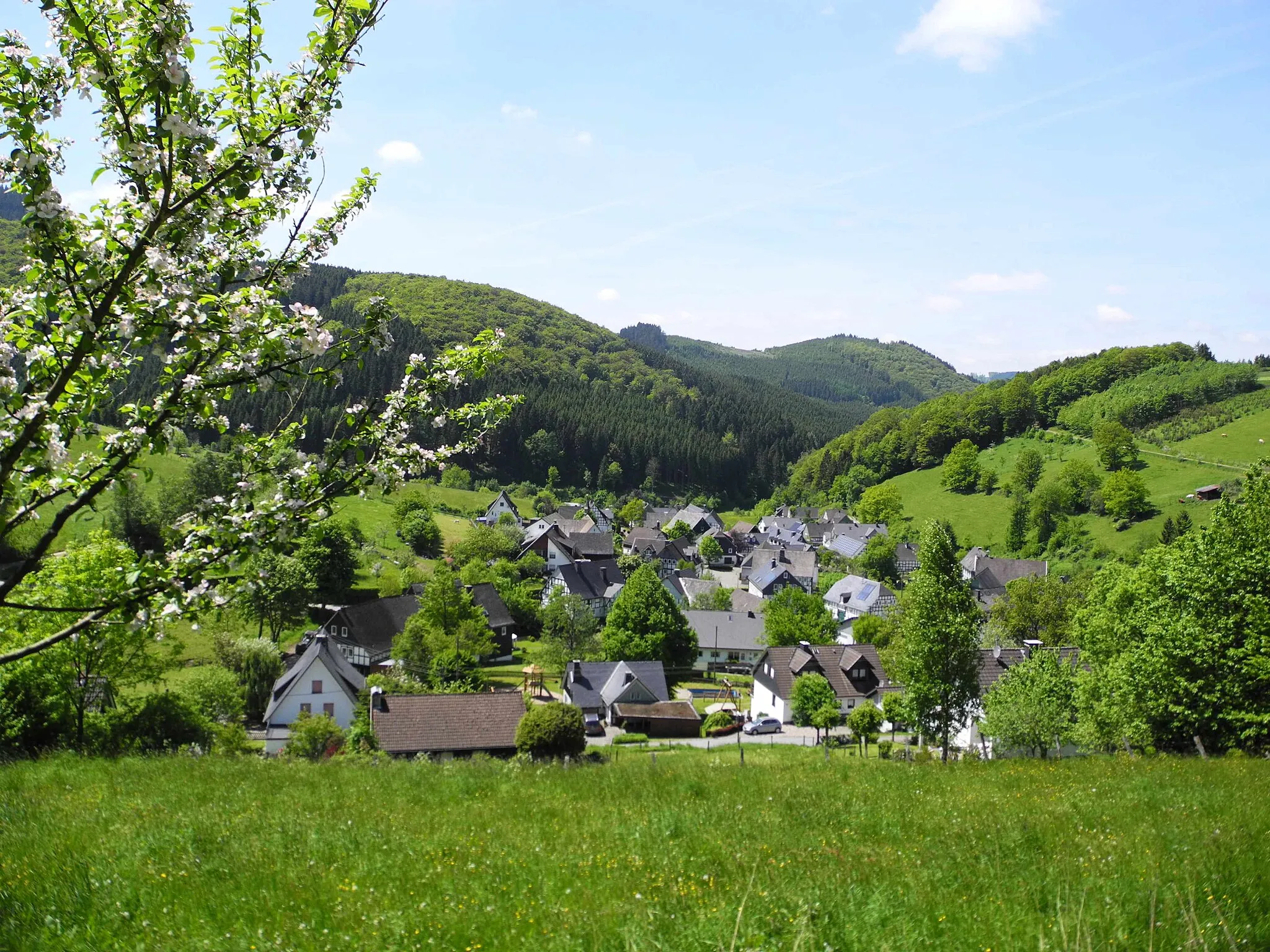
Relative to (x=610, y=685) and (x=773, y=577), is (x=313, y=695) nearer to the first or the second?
(x=610, y=685)

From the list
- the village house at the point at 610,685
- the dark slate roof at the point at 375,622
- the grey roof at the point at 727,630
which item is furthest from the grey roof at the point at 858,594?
the dark slate roof at the point at 375,622

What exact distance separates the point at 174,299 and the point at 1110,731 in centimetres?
2960

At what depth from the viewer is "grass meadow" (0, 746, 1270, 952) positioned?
17.4 ft

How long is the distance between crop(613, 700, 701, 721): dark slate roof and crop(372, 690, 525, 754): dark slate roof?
53.6 feet

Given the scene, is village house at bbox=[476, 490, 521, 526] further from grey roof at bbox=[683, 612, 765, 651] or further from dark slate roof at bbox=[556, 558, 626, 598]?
grey roof at bbox=[683, 612, 765, 651]

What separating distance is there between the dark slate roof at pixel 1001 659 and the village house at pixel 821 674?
285 inches

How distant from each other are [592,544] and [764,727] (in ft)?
169

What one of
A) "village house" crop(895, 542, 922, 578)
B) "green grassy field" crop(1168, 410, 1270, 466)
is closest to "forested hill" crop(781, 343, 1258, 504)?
"green grassy field" crop(1168, 410, 1270, 466)

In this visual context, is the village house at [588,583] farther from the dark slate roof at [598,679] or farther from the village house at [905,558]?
the village house at [905,558]

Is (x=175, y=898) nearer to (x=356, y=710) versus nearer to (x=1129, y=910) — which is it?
(x=1129, y=910)

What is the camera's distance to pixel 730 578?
10875 centimetres

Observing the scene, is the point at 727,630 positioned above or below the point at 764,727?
above

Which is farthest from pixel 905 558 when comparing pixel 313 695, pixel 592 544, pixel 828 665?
pixel 313 695

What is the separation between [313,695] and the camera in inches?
1502
